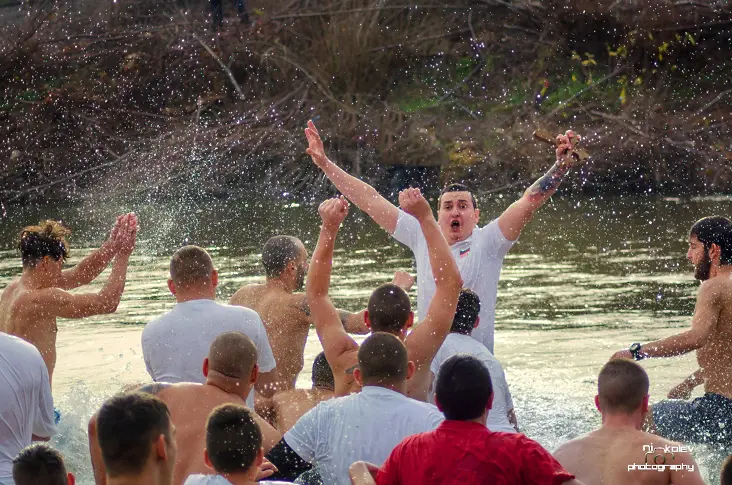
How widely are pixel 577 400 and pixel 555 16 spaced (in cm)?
2413

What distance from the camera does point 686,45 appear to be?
29.8 m

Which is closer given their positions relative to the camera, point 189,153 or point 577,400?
point 577,400

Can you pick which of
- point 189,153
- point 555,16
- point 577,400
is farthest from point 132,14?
point 577,400

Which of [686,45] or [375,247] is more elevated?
[686,45]

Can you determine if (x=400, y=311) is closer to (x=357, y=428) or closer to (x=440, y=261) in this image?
(x=440, y=261)

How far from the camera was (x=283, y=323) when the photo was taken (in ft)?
22.3

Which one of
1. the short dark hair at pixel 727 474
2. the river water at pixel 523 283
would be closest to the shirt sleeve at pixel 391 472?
the short dark hair at pixel 727 474

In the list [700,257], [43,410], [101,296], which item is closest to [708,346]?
[700,257]

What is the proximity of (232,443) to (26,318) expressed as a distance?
3469 mm

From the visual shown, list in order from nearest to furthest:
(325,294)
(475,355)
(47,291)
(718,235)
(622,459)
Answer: (622,459) < (325,294) < (475,355) < (718,235) < (47,291)

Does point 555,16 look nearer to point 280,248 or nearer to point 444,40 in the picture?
point 444,40

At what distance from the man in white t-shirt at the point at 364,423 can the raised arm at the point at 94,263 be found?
102 inches

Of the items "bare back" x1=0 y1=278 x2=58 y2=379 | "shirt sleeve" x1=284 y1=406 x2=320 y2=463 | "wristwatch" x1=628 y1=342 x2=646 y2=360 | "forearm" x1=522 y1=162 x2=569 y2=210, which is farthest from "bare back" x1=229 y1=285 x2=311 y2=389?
"shirt sleeve" x1=284 y1=406 x2=320 y2=463

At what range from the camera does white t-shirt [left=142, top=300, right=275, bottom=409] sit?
18.1 feet
